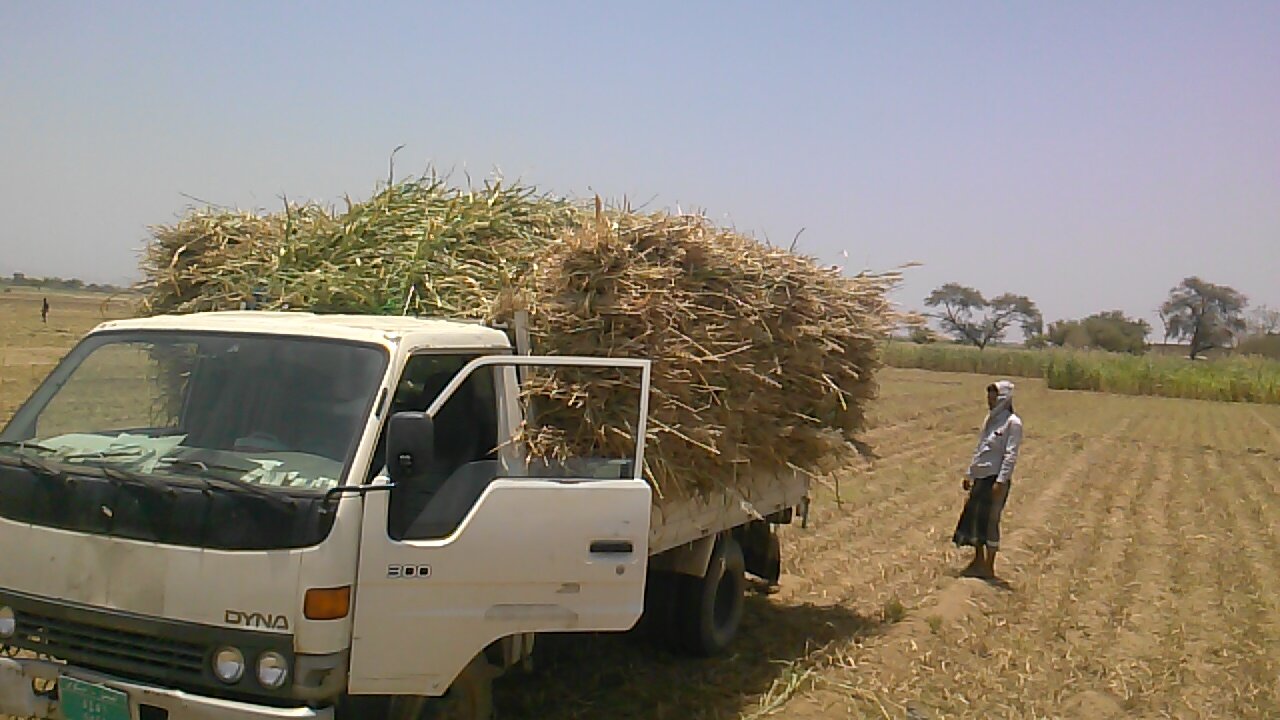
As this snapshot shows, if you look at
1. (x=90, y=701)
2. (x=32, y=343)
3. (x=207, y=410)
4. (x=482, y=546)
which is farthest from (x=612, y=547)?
(x=32, y=343)

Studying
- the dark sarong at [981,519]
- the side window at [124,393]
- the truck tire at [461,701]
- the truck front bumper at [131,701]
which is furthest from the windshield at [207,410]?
the dark sarong at [981,519]

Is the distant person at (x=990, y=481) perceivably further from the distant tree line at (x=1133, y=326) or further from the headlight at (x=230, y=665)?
the distant tree line at (x=1133, y=326)

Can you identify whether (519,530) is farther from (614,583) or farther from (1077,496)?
(1077,496)

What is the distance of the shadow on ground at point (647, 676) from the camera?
649 cm

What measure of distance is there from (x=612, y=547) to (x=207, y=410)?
1.90 m

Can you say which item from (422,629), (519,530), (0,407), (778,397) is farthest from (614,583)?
(0,407)

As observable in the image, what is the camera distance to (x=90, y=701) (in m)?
4.51

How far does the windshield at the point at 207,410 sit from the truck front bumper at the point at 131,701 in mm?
806

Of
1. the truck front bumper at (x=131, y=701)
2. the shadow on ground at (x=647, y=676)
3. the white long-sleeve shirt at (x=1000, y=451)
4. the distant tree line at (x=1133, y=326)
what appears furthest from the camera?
the distant tree line at (x=1133, y=326)

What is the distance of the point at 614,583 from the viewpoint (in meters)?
5.20

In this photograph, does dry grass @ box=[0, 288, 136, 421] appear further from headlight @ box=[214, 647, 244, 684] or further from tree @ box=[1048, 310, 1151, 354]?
tree @ box=[1048, 310, 1151, 354]

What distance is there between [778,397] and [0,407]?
1519 centimetres

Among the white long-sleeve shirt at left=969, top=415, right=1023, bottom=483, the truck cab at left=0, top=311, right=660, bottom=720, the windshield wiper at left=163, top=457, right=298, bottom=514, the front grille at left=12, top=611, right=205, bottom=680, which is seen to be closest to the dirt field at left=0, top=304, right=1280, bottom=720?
the white long-sleeve shirt at left=969, top=415, right=1023, bottom=483

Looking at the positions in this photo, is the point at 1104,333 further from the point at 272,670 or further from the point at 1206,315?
the point at 272,670
